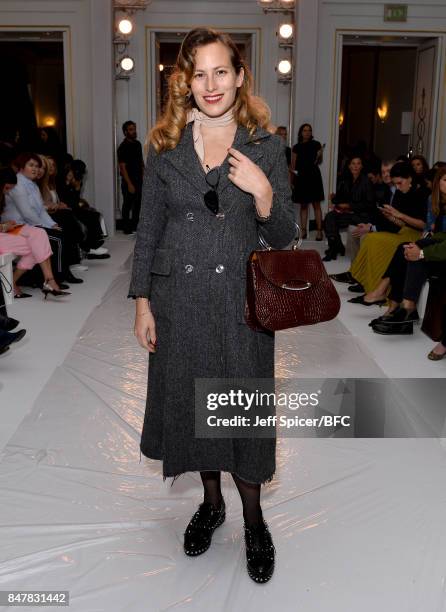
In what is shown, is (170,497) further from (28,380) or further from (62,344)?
(62,344)

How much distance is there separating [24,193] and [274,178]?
4.87 metres

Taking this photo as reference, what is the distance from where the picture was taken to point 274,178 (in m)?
2.14

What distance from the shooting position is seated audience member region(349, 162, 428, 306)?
20.0 ft

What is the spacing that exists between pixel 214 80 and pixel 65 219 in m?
5.65

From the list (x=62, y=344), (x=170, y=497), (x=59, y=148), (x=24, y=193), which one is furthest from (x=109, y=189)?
(x=170, y=497)

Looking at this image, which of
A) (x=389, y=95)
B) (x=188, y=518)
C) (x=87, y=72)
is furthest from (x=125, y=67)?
(x=188, y=518)

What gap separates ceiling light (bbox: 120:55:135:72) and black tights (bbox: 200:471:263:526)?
9.01 m

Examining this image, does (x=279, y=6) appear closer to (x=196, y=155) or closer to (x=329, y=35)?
(x=329, y=35)

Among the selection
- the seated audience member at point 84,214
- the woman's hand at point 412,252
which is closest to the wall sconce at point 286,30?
the seated audience member at point 84,214

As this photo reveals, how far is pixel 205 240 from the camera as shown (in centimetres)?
213

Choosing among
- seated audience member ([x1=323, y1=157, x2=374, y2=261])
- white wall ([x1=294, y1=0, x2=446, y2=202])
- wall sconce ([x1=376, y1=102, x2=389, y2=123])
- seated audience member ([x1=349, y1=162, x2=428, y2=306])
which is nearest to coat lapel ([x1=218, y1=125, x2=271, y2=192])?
seated audience member ([x1=349, y1=162, x2=428, y2=306])

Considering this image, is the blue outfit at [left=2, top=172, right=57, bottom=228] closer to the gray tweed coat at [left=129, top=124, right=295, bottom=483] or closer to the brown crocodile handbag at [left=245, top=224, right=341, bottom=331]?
the gray tweed coat at [left=129, top=124, right=295, bottom=483]

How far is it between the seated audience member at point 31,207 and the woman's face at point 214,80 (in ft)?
15.6

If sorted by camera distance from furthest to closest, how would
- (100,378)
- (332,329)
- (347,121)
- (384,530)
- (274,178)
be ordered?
(347,121) < (332,329) < (100,378) < (384,530) < (274,178)
